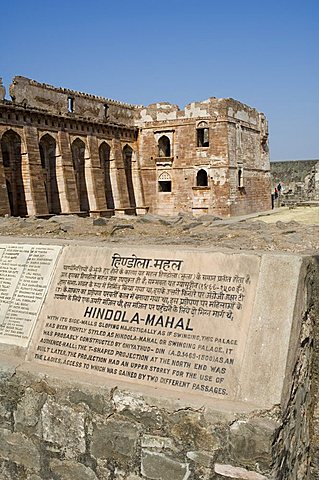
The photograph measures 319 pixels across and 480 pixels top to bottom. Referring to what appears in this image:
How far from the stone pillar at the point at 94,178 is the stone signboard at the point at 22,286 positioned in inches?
764

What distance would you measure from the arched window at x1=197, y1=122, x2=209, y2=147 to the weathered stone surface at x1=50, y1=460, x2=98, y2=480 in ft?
74.4

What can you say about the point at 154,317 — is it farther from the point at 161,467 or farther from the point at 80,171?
the point at 80,171

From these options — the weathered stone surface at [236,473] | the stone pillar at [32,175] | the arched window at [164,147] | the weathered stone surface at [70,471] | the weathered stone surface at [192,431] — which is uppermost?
the arched window at [164,147]

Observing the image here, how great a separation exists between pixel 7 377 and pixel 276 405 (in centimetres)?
166

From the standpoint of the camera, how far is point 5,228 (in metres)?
7.98

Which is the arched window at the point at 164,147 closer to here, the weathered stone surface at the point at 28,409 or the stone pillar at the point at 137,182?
the stone pillar at the point at 137,182

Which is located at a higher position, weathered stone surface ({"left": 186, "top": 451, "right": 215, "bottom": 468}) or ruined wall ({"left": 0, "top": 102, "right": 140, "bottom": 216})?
ruined wall ({"left": 0, "top": 102, "right": 140, "bottom": 216})

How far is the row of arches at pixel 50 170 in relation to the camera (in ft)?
69.9

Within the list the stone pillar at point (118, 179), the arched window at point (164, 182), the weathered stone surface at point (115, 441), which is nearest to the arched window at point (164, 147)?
the arched window at point (164, 182)

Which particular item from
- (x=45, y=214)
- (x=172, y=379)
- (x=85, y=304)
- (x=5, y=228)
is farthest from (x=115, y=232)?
(x=45, y=214)

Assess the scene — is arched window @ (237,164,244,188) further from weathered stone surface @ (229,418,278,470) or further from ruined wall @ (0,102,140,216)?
weathered stone surface @ (229,418,278,470)

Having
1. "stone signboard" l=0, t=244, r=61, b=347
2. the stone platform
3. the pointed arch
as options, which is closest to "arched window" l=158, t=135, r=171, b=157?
the pointed arch

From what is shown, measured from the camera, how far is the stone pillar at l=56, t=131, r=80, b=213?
21.2 meters

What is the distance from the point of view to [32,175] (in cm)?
1964
